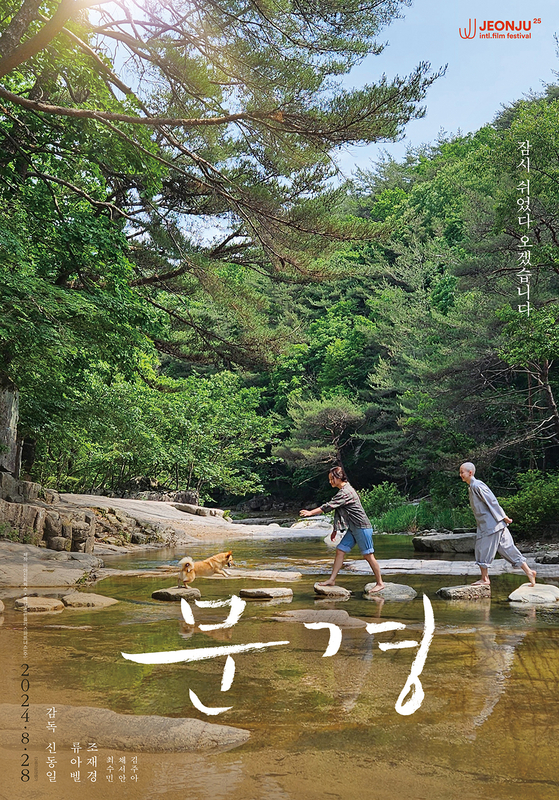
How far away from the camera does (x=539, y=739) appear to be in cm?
300

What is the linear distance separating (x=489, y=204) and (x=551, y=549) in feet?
41.5

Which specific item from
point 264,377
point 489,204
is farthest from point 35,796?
point 264,377

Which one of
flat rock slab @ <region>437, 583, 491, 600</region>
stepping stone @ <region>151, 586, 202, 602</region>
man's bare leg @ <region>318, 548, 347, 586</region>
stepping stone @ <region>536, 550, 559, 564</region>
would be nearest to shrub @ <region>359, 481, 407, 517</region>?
stepping stone @ <region>536, 550, 559, 564</region>

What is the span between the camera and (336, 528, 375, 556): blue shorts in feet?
26.6

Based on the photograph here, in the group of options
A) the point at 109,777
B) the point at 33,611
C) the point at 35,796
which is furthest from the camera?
the point at 33,611

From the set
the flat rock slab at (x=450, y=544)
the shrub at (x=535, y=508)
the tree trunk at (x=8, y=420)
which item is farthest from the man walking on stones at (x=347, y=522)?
the shrub at (x=535, y=508)

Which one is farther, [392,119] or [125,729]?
[392,119]

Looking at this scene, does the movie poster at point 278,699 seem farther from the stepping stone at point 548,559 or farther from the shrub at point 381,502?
the shrub at point 381,502

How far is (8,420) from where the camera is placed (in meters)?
13.9

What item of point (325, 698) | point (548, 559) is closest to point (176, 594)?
point (325, 698)

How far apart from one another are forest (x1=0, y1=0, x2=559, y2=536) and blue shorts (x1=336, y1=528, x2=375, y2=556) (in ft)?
15.8

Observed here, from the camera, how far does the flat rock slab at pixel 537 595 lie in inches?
281

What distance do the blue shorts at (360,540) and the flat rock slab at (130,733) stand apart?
16.8 feet

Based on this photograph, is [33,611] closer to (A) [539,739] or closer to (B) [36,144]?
(A) [539,739]
